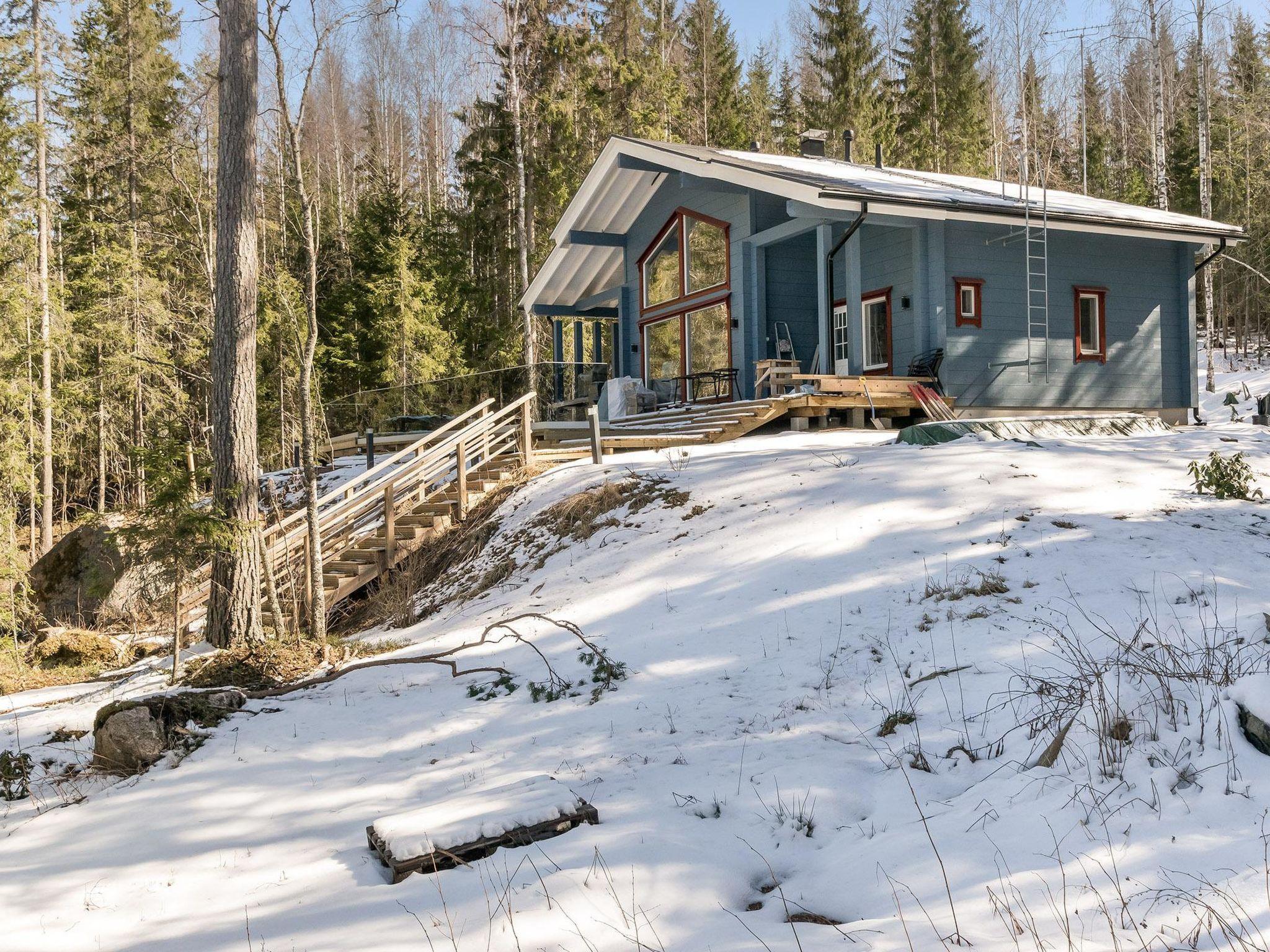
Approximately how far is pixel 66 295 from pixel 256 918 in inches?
867

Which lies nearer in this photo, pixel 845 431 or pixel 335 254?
pixel 845 431

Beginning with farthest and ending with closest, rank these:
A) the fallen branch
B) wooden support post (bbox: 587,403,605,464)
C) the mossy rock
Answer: wooden support post (bbox: 587,403,605,464) < the fallen branch < the mossy rock

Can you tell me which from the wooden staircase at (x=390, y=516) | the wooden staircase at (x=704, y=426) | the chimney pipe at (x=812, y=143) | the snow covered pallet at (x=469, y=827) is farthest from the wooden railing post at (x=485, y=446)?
the chimney pipe at (x=812, y=143)

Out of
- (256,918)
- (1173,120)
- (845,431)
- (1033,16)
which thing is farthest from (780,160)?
(1173,120)

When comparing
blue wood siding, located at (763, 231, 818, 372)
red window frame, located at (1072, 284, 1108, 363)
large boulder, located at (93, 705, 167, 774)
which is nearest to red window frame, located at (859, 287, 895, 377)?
blue wood siding, located at (763, 231, 818, 372)

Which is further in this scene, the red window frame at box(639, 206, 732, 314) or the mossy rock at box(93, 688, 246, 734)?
the red window frame at box(639, 206, 732, 314)

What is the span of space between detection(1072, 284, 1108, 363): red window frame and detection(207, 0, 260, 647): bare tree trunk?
14554 millimetres

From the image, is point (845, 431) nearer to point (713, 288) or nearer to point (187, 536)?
point (713, 288)

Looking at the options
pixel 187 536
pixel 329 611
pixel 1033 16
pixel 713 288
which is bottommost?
pixel 329 611

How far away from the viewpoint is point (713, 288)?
1847 cm

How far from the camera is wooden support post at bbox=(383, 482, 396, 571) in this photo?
11609mm

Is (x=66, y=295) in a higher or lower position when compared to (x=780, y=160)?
lower

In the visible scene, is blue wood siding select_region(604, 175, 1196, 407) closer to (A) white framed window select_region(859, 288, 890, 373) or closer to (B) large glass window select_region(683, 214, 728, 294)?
(A) white framed window select_region(859, 288, 890, 373)

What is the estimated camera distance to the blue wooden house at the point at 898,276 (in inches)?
613
